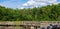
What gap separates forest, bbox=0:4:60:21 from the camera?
20.0 m

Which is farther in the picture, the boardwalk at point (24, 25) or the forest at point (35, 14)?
the forest at point (35, 14)

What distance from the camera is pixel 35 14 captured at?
23.2m

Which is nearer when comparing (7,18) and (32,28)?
(32,28)

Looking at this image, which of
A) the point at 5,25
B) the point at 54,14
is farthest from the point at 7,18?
the point at 5,25

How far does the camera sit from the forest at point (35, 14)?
20.0 metres

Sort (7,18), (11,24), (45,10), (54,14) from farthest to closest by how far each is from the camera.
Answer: (45,10)
(54,14)
(7,18)
(11,24)

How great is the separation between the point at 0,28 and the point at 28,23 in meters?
1.71

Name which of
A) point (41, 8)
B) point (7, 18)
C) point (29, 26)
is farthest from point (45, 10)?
point (29, 26)

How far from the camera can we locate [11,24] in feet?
38.8

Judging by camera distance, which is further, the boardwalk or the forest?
the forest

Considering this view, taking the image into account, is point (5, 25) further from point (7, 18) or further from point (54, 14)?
point (54, 14)

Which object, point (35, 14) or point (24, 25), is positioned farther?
point (35, 14)

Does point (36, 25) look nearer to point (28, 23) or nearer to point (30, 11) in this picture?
point (28, 23)

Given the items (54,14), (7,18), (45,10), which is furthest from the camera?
(45,10)
